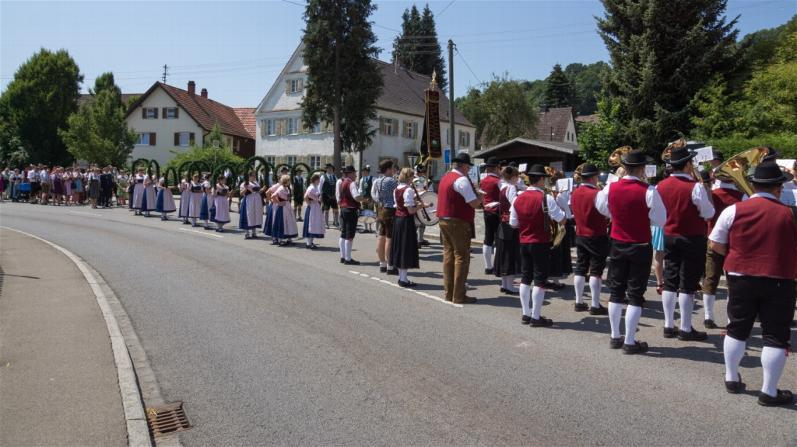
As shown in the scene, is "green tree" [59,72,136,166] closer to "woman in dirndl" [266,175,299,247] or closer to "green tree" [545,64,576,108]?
"woman in dirndl" [266,175,299,247]

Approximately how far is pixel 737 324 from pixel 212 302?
670 cm

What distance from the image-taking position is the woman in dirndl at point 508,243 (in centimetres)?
969

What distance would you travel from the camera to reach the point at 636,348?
646 centimetres

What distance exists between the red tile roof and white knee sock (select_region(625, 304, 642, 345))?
63.2m

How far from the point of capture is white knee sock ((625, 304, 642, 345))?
20.8 feet

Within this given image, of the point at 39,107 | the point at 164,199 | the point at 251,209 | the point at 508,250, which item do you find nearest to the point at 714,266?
the point at 508,250

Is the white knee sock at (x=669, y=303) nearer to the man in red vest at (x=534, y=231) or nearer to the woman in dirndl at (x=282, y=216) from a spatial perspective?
the man in red vest at (x=534, y=231)

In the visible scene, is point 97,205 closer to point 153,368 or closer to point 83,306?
point 83,306

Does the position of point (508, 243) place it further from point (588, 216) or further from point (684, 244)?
point (684, 244)

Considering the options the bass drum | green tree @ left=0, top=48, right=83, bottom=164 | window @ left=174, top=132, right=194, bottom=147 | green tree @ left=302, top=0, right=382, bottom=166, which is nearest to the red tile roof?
window @ left=174, top=132, right=194, bottom=147

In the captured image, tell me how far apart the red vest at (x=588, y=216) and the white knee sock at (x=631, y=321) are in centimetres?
212

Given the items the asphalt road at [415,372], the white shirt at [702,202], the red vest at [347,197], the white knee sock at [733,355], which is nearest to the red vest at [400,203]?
the asphalt road at [415,372]

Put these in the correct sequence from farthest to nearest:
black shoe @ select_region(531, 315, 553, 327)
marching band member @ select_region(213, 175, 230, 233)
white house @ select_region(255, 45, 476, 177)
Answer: white house @ select_region(255, 45, 476, 177) < marching band member @ select_region(213, 175, 230, 233) < black shoe @ select_region(531, 315, 553, 327)

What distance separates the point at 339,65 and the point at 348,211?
28237 mm
